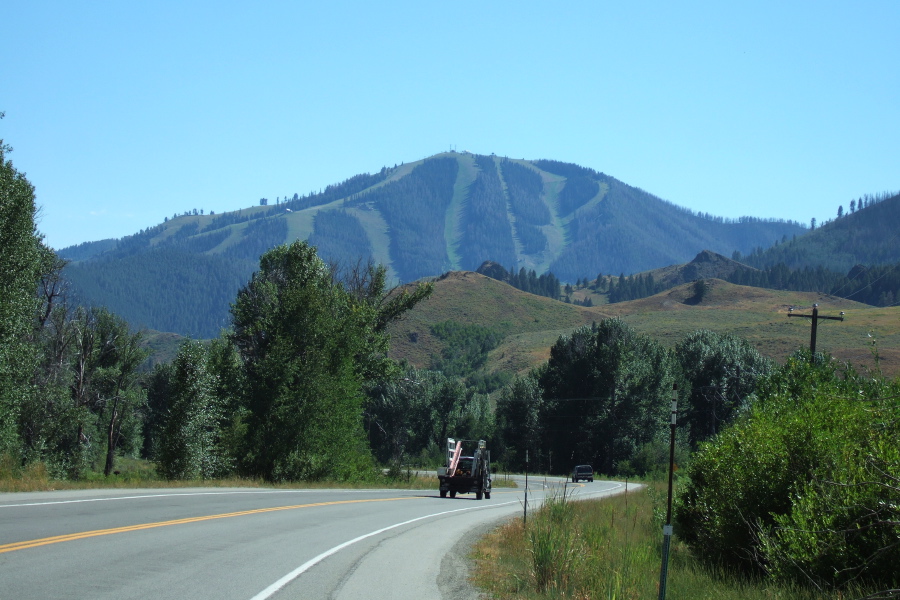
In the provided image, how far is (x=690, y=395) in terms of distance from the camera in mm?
73750

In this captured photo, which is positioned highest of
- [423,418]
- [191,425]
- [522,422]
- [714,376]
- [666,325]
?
[666,325]

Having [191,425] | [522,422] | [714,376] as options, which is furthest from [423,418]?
[191,425]

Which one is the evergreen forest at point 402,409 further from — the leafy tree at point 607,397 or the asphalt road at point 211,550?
the asphalt road at point 211,550

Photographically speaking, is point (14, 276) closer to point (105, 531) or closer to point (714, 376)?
point (105, 531)

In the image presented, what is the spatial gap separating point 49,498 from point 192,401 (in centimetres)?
1871

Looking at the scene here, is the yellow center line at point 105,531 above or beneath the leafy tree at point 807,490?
beneath

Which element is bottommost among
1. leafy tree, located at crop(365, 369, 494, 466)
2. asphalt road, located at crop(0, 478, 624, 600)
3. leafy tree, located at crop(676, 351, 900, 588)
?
leafy tree, located at crop(365, 369, 494, 466)

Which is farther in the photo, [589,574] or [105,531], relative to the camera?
[105,531]

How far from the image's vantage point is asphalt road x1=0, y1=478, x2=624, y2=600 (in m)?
9.21

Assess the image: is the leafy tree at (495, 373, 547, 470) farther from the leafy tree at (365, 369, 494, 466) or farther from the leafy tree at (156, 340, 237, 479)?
the leafy tree at (156, 340, 237, 479)

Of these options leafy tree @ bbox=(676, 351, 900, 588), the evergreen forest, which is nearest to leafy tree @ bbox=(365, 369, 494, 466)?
the evergreen forest

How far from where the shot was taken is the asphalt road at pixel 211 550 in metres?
9.21

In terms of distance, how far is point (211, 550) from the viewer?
12094mm

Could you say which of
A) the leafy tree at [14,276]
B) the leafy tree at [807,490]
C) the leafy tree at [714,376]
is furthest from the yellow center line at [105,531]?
the leafy tree at [714,376]
